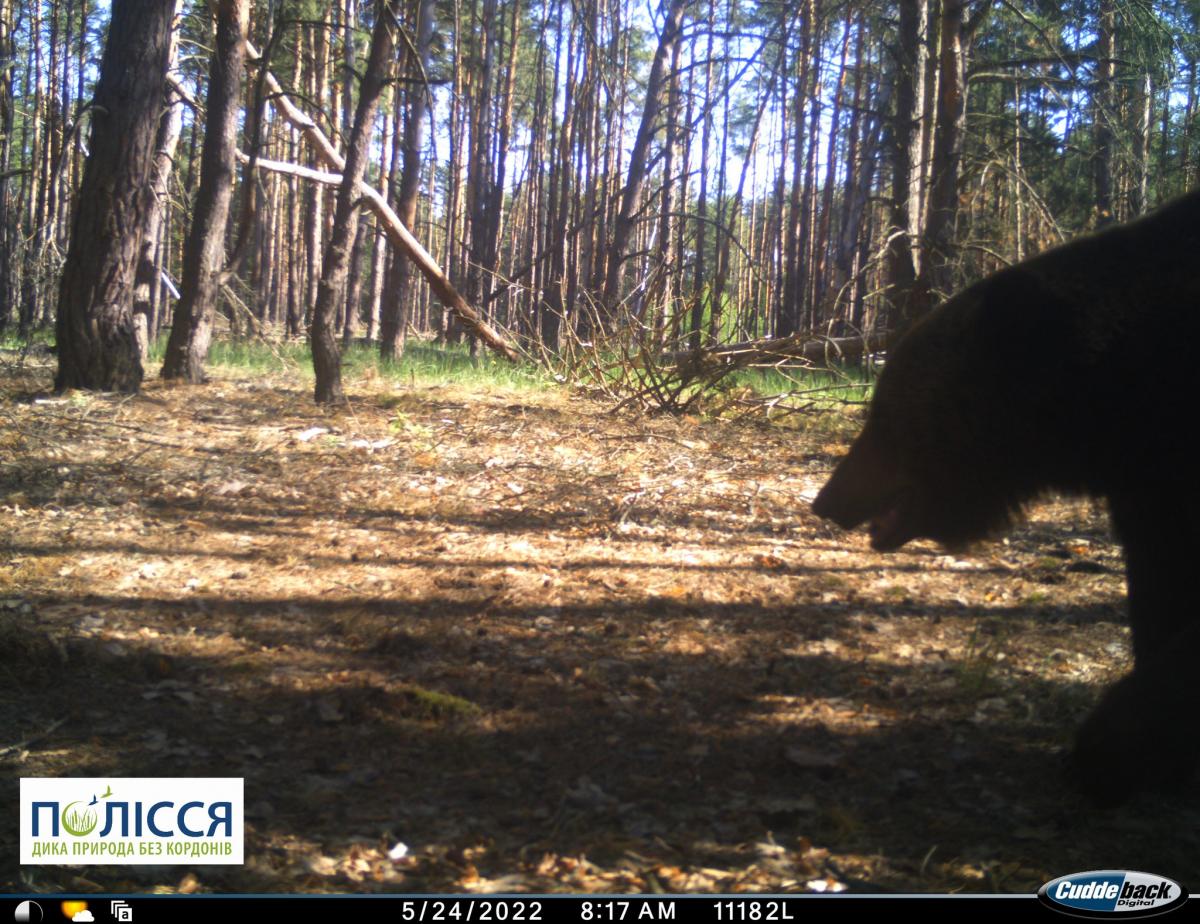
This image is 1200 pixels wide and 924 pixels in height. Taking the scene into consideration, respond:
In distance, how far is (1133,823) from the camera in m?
2.61

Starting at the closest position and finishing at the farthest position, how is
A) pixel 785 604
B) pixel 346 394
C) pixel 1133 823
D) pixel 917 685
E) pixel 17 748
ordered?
pixel 1133 823, pixel 17 748, pixel 917 685, pixel 785 604, pixel 346 394

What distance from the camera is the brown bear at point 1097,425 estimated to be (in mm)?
2568

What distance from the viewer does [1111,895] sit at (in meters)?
2.23

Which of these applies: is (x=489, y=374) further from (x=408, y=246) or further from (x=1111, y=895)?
(x=1111, y=895)

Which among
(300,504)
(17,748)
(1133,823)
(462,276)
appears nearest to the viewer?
(1133,823)

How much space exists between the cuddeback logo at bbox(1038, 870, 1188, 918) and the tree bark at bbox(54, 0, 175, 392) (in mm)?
7945

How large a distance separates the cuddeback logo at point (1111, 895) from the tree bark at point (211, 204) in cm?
898

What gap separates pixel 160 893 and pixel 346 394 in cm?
757

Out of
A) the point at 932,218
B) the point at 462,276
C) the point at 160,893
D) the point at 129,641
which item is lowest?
the point at 160,893

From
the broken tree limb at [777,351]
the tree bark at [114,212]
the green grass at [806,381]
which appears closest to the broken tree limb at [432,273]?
the tree bark at [114,212]

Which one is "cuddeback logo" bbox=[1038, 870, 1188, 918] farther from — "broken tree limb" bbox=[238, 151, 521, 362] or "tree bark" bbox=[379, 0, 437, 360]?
"tree bark" bbox=[379, 0, 437, 360]

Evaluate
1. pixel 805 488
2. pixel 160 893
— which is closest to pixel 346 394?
pixel 805 488

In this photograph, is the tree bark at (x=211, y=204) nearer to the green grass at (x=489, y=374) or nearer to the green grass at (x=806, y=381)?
the green grass at (x=489, y=374)

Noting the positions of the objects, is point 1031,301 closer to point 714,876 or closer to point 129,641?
point 714,876
